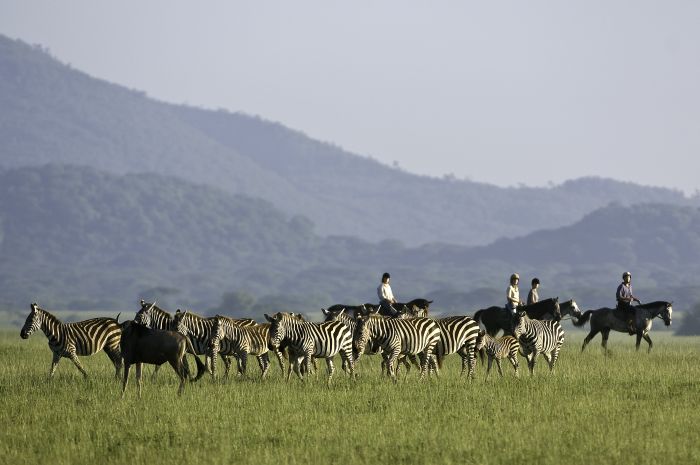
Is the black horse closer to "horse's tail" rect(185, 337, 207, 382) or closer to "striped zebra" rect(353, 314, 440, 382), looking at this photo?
"striped zebra" rect(353, 314, 440, 382)

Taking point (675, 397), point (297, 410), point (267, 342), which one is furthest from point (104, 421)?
point (675, 397)

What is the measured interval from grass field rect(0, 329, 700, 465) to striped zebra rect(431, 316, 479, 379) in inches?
31.7

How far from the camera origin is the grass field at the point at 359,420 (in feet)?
57.7

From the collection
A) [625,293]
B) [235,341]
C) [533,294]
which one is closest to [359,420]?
[235,341]

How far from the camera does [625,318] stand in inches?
1309

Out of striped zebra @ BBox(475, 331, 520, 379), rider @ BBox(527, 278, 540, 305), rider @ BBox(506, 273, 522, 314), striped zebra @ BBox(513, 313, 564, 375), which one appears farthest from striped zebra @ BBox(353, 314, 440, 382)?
rider @ BBox(527, 278, 540, 305)

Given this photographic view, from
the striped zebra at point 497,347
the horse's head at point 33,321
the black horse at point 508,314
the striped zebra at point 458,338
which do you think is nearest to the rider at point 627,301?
the black horse at point 508,314

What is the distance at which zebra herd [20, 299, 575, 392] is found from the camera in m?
24.4

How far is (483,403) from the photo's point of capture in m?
21.7

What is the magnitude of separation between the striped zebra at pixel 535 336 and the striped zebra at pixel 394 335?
172 cm

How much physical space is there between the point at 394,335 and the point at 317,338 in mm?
1399

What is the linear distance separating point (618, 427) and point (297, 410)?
504 cm

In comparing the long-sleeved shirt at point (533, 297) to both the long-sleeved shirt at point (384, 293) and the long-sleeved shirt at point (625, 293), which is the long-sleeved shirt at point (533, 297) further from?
the long-sleeved shirt at point (384, 293)

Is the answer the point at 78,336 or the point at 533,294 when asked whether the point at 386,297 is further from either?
the point at 78,336
